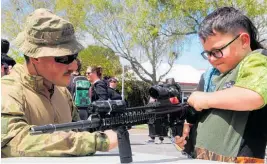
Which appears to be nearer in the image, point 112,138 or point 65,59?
point 112,138

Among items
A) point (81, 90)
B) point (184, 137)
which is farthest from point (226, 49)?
point (81, 90)

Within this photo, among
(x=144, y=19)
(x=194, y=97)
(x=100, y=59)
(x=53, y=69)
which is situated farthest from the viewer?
(x=100, y=59)

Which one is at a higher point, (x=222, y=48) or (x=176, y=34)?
(x=176, y=34)

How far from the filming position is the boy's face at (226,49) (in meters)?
2.12

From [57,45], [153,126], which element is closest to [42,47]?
[57,45]

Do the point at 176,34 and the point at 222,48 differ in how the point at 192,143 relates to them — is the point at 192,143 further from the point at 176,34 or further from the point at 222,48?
A: the point at 176,34

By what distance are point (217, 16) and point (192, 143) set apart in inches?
25.9

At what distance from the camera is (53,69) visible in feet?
7.03

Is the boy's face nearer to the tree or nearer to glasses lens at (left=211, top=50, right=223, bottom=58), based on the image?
glasses lens at (left=211, top=50, right=223, bottom=58)

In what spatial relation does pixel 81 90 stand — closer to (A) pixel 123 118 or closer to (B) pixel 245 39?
(B) pixel 245 39

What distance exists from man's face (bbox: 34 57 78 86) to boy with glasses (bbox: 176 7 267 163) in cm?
61

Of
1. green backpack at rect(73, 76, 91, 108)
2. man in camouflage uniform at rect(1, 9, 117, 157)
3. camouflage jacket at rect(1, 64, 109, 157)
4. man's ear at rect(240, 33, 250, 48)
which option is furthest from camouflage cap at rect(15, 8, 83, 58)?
green backpack at rect(73, 76, 91, 108)

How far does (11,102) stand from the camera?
1.91 m

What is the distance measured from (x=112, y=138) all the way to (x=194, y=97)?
44 centimetres
